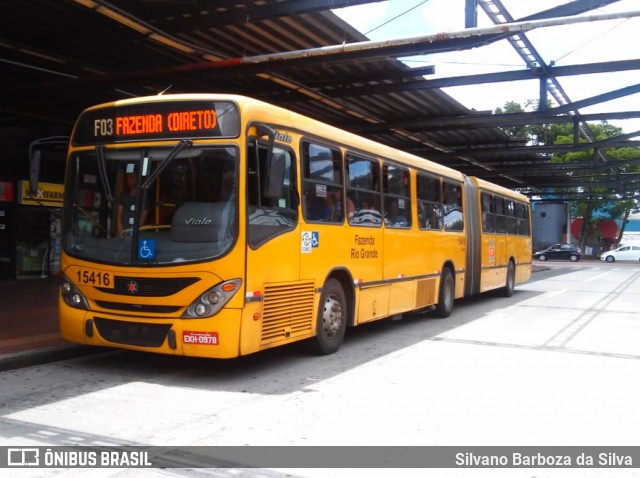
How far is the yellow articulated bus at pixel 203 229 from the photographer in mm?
6418

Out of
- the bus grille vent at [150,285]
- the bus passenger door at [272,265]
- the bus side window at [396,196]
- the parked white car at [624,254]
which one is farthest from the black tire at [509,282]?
the parked white car at [624,254]

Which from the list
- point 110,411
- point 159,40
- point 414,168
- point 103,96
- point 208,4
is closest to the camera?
point 110,411

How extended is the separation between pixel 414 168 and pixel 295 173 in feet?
13.9

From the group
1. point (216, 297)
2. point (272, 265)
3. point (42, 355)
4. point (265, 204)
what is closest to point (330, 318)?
point (272, 265)

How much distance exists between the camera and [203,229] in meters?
6.46

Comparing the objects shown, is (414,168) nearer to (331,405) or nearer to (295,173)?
(295,173)

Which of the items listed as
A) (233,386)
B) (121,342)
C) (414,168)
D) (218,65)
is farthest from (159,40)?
(233,386)

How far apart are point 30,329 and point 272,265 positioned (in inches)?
173

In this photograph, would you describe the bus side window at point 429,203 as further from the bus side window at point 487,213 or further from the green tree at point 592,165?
the green tree at point 592,165

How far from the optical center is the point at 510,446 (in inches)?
190

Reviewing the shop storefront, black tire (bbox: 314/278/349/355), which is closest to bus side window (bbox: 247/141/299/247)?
black tire (bbox: 314/278/349/355)

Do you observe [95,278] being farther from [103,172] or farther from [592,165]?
[592,165]

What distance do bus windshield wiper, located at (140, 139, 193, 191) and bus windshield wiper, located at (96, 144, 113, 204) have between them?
47 cm

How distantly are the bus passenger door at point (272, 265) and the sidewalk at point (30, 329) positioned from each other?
2.81m
